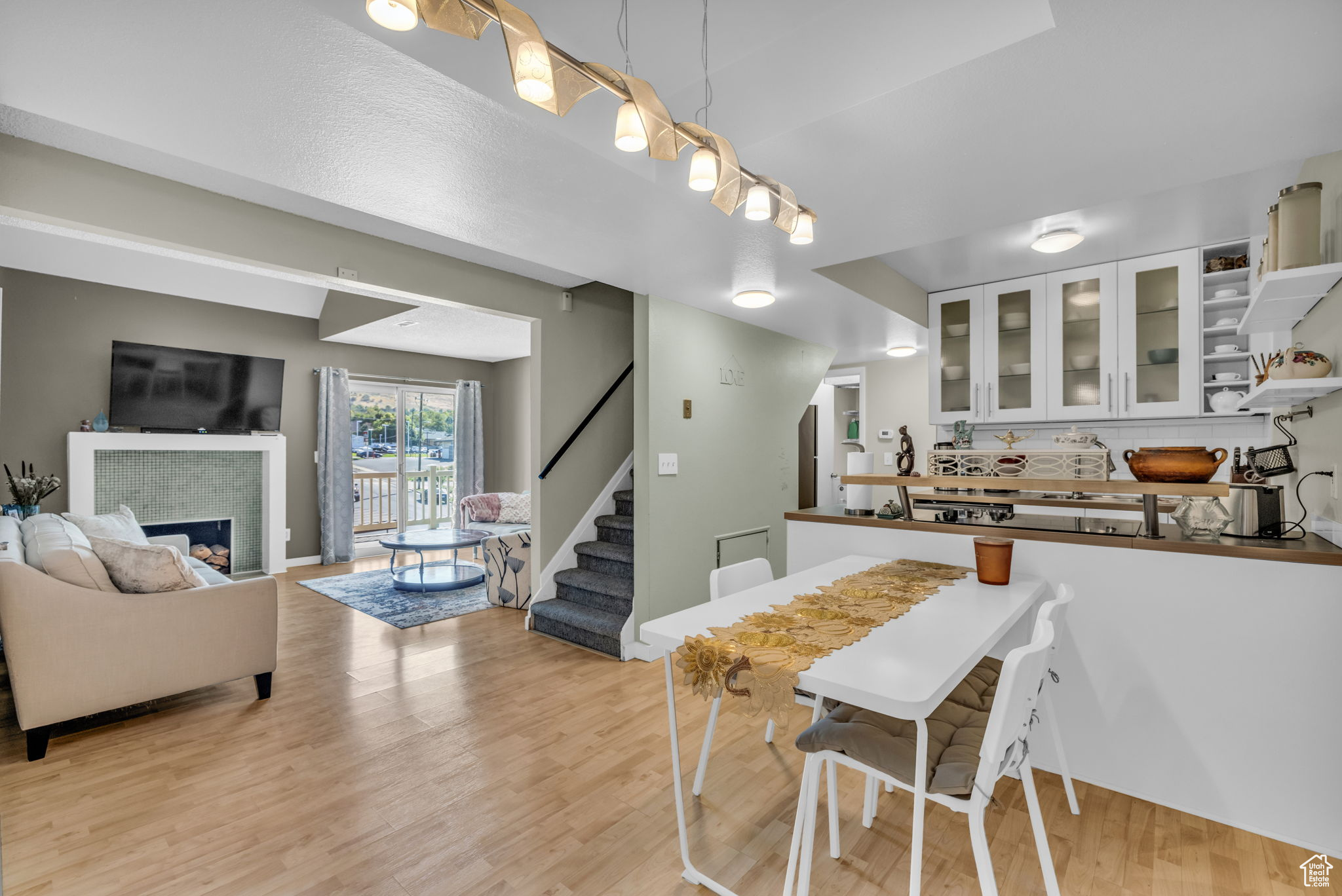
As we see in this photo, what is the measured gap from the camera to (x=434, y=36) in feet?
4.42

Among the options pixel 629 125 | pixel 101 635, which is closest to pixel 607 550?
pixel 101 635

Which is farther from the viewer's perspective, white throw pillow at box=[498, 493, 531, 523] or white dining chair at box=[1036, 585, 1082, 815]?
white throw pillow at box=[498, 493, 531, 523]

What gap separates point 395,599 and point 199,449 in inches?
97.9

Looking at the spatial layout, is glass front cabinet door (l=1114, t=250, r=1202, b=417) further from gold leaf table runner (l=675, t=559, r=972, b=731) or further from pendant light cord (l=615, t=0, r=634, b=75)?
pendant light cord (l=615, t=0, r=634, b=75)

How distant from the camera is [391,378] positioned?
270 inches

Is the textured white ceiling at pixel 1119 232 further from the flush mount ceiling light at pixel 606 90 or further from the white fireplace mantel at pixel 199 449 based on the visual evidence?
the white fireplace mantel at pixel 199 449

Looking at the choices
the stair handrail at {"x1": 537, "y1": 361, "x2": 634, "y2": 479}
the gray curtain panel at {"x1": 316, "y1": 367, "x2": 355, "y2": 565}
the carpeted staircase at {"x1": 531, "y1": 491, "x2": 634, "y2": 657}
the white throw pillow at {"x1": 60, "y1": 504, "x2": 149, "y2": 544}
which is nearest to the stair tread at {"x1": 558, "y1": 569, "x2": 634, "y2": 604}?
the carpeted staircase at {"x1": 531, "y1": 491, "x2": 634, "y2": 657}

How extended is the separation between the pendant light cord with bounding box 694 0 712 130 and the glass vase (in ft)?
7.38

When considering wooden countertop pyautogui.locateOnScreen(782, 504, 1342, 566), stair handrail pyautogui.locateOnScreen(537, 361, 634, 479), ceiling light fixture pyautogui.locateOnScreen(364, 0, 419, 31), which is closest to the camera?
ceiling light fixture pyautogui.locateOnScreen(364, 0, 419, 31)

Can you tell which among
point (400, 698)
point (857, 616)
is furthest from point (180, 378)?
point (857, 616)

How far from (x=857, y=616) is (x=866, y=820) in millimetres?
731

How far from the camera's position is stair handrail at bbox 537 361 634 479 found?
4.07 metres

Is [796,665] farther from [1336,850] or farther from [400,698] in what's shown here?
[400,698]

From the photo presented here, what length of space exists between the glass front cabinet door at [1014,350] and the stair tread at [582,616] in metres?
2.78
